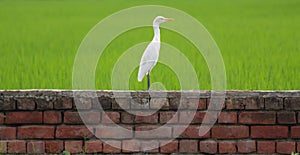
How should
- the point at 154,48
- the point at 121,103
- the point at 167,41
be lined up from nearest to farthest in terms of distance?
1. the point at 121,103
2. the point at 154,48
3. the point at 167,41

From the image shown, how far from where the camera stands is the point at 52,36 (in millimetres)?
12492

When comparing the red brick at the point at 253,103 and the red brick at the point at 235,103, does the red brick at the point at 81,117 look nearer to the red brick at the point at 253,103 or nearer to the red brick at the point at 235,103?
the red brick at the point at 235,103

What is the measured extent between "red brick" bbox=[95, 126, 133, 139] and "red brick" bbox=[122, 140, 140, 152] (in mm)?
36

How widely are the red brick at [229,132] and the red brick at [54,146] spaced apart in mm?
922

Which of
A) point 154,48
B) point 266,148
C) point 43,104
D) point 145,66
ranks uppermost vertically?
point 154,48

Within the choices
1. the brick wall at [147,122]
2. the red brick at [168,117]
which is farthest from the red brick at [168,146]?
the red brick at [168,117]

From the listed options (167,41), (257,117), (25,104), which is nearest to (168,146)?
(257,117)

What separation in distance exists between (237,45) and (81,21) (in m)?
5.76

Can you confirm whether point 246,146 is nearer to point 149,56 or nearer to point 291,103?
point 291,103

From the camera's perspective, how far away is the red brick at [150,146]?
477cm

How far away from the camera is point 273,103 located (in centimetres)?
474

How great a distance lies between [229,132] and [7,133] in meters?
1.34

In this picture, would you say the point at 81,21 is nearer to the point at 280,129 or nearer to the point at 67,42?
the point at 67,42

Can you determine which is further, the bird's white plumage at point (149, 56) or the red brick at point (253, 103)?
the bird's white plumage at point (149, 56)
